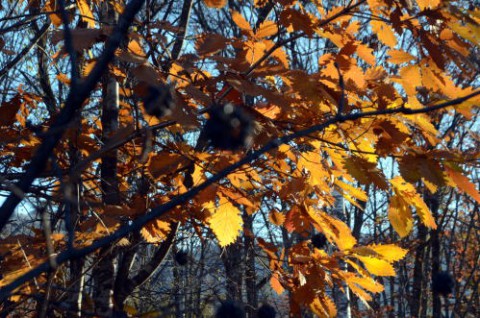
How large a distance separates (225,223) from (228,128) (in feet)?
3.69

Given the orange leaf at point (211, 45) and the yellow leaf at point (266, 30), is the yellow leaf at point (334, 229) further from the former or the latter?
the orange leaf at point (211, 45)

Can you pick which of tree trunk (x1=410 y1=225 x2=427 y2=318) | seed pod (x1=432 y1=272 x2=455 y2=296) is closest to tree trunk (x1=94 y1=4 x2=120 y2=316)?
seed pod (x1=432 y1=272 x2=455 y2=296)

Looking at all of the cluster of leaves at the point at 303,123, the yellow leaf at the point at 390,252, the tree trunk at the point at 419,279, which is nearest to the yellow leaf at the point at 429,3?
the cluster of leaves at the point at 303,123

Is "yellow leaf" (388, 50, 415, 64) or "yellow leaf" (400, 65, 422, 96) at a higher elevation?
"yellow leaf" (388, 50, 415, 64)

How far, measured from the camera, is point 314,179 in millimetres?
2545

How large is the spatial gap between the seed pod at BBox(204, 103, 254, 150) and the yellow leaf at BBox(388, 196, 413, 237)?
3.79 ft

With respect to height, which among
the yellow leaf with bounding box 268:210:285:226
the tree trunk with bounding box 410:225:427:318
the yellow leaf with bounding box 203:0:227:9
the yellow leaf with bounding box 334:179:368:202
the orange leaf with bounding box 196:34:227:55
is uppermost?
the tree trunk with bounding box 410:225:427:318

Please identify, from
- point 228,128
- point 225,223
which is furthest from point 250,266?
point 228,128

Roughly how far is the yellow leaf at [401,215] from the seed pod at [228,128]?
1154 millimetres

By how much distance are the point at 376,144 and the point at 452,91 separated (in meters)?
0.34

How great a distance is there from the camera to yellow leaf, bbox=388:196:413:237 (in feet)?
7.30

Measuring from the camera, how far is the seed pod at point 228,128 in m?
1.22

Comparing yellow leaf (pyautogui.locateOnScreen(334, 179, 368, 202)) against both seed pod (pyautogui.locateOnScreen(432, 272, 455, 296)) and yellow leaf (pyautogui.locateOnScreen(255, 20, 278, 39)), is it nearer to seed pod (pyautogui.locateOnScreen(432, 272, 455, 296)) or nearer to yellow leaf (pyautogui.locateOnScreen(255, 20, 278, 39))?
seed pod (pyautogui.locateOnScreen(432, 272, 455, 296))

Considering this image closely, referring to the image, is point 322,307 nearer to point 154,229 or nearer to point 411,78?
point 154,229
